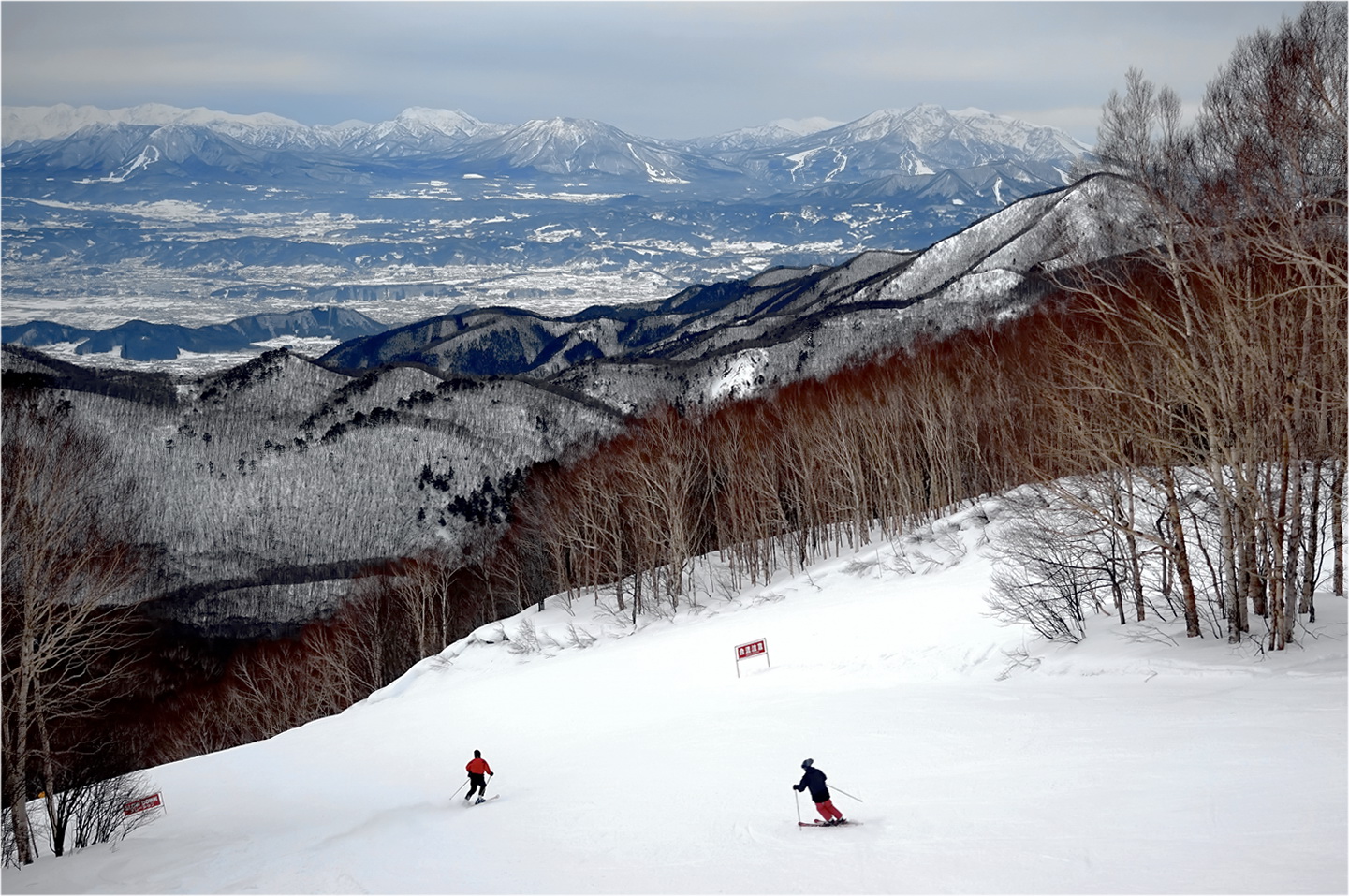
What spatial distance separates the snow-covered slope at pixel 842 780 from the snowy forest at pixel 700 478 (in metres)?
2.19

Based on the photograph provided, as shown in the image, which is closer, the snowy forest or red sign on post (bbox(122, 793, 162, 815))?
the snowy forest

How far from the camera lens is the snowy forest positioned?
709 inches

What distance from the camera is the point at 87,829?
77.5ft

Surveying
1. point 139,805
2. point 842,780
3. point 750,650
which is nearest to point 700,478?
point 750,650

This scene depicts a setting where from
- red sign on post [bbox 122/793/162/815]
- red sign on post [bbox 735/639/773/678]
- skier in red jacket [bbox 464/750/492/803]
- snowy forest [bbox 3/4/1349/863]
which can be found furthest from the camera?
red sign on post [bbox 735/639/773/678]

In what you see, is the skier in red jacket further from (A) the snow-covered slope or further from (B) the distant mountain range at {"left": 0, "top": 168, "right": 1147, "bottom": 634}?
(B) the distant mountain range at {"left": 0, "top": 168, "right": 1147, "bottom": 634}

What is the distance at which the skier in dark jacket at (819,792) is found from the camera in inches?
595

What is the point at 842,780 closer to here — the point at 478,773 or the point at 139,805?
the point at 478,773

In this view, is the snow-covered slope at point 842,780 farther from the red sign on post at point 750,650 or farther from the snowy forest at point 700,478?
the snowy forest at point 700,478

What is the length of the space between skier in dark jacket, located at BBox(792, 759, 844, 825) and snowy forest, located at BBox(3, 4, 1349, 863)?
8.76m

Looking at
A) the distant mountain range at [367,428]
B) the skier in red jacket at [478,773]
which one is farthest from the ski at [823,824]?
the distant mountain range at [367,428]

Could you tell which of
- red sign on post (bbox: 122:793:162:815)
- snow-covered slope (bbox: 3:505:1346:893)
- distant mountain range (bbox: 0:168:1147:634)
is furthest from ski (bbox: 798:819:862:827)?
distant mountain range (bbox: 0:168:1147:634)

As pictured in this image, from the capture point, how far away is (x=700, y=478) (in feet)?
218

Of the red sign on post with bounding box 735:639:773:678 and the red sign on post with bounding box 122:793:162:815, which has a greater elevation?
the red sign on post with bounding box 735:639:773:678
